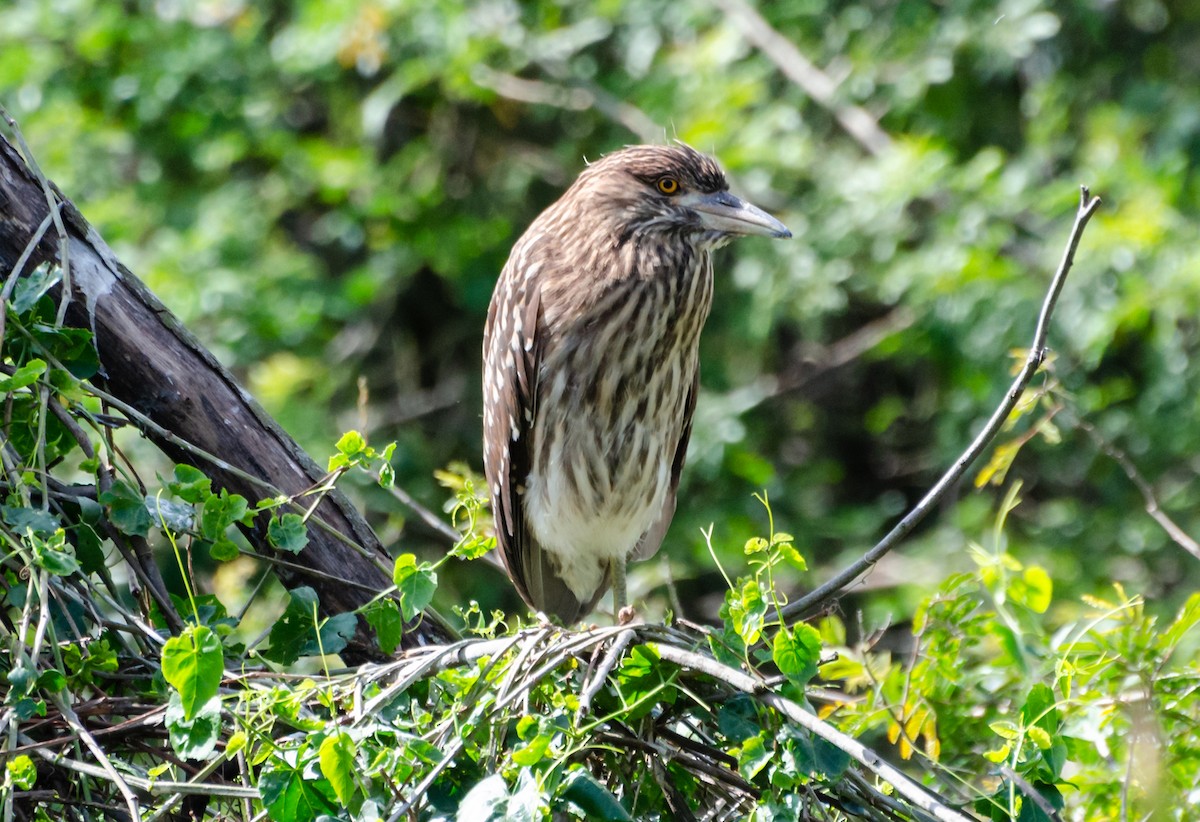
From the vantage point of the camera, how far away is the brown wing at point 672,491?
390cm

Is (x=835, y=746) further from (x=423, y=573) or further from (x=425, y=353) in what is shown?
(x=425, y=353)

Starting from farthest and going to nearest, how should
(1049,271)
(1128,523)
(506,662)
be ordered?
(1128,523) → (1049,271) → (506,662)

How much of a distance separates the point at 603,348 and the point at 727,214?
468 mm

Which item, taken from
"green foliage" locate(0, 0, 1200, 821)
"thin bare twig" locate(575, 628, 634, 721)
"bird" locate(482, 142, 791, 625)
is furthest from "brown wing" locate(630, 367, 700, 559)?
"thin bare twig" locate(575, 628, 634, 721)

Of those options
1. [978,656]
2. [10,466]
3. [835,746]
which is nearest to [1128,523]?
[978,656]

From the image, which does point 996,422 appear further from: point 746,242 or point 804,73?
point 804,73

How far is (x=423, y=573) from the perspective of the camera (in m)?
2.33

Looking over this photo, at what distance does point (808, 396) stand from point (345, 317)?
213 centimetres

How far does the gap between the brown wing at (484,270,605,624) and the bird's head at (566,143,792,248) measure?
297 mm

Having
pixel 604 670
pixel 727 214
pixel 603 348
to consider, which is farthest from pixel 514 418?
pixel 604 670

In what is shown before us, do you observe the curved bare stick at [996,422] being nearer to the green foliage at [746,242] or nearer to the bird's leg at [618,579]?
the green foliage at [746,242]

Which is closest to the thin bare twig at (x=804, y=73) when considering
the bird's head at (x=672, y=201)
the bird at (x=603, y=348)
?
the bird at (x=603, y=348)

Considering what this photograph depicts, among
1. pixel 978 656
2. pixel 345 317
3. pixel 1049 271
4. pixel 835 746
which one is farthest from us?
pixel 345 317

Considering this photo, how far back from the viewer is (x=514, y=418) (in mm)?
3631
